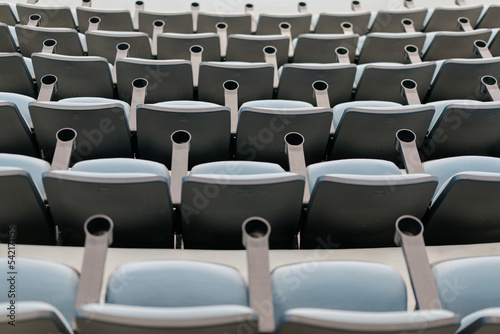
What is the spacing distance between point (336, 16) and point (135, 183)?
24.5 inches

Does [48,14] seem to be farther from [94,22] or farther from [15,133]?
[15,133]

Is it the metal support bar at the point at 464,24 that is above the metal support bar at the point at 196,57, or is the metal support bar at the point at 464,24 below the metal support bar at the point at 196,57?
above

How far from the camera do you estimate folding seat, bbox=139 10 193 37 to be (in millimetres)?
837

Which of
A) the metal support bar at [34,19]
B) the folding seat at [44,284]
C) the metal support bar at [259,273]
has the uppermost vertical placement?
the metal support bar at [34,19]

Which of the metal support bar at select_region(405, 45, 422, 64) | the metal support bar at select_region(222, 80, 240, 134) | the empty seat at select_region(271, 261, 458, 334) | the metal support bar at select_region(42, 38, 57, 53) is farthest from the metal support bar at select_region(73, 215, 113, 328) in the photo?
the metal support bar at select_region(405, 45, 422, 64)

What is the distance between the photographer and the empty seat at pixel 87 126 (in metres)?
0.48

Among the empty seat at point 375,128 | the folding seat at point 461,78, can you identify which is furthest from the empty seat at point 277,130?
the folding seat at point 461,78

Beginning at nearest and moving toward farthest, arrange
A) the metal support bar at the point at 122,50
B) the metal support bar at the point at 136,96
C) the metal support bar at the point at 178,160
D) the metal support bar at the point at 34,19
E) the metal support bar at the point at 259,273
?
the metal support bar at the point at 259,273, the metal support bar at the point at 178,160, the metal support bar at the point at 136,96, the metal support bar at the point at 122,50, the metal support bar at the point at 34,19

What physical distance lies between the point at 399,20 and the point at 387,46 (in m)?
0.17

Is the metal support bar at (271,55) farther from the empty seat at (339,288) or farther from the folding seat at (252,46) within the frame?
the empty seat at (339,288)

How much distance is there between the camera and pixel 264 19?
85 cm

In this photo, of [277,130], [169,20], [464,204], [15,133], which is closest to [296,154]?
[277,130]

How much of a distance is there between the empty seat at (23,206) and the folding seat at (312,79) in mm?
322

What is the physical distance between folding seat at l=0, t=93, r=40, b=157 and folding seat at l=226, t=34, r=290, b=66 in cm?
32
